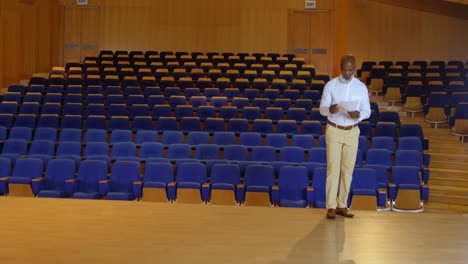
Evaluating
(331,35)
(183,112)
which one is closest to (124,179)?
(183,112)

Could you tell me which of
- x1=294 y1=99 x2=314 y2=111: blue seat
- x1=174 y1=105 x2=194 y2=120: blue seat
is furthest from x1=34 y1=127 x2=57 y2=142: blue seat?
x1=294 y1=99 x2=314 y2=111: blue seat

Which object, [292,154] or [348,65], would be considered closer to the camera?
[348,65]

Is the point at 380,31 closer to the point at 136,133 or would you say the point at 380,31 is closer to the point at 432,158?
the point at 432,158

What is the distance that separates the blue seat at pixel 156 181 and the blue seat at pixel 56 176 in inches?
27.5

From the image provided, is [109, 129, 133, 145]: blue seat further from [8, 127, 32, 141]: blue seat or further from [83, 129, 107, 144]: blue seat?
[8, 127, 32, 141]: blue seat

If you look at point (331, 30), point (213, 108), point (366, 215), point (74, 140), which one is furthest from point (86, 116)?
point (331, 30)

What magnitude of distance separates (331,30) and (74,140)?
24.7 feet

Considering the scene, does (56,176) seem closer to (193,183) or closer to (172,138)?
(193,183)

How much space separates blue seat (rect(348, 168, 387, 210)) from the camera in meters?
4.72

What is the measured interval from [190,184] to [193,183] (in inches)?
1.3

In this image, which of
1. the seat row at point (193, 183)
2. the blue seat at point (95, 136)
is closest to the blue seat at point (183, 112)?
the blue seat at point (95, 136)

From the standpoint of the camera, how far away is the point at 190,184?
4.98 m

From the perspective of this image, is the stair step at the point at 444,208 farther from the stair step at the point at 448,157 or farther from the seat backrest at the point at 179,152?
the seat backrest at the point at 179,152

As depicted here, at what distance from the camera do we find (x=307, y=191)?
4758 millimetres
